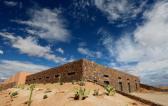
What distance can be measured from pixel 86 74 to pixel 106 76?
6.03 m

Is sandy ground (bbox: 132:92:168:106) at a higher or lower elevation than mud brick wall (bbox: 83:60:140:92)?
lower

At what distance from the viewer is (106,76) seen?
28.8 metres

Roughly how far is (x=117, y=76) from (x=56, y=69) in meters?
11.9

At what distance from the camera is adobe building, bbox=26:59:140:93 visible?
24.4 metres

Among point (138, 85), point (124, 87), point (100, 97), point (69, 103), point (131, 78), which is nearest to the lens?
point (69, 103)

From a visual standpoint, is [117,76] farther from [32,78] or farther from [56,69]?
[32,78]

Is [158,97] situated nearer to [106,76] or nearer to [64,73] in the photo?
[106,76]

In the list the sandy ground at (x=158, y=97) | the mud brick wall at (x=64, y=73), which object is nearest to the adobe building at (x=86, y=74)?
the mud brick wall at (x=64, y=73)

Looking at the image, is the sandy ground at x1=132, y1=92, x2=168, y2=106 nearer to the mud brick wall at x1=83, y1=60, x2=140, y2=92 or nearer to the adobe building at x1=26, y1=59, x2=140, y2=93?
the mud brick wall at x1=83, y1=60, x2=140, y2=92

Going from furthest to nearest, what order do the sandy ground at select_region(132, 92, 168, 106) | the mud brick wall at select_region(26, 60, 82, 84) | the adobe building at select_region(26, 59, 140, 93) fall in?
1. the mud brick wall at select_region(26, 60, 82, 84)
2. the adobe building at select_region(26, 59, 140, 93)
3. the sandy ground at select_region(132, 92, 168, 106)

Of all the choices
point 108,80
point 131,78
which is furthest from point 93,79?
point 131,78

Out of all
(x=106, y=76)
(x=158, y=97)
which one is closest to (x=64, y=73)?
(x=106, y=76)

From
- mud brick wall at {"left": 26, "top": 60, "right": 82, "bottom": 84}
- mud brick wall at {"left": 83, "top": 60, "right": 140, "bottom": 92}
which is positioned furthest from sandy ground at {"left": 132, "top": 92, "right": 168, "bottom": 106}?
mud brick wall at {"left": 26, "top": 60, "right": 82, "bottom": 84}

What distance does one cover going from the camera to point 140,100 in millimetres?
15102
